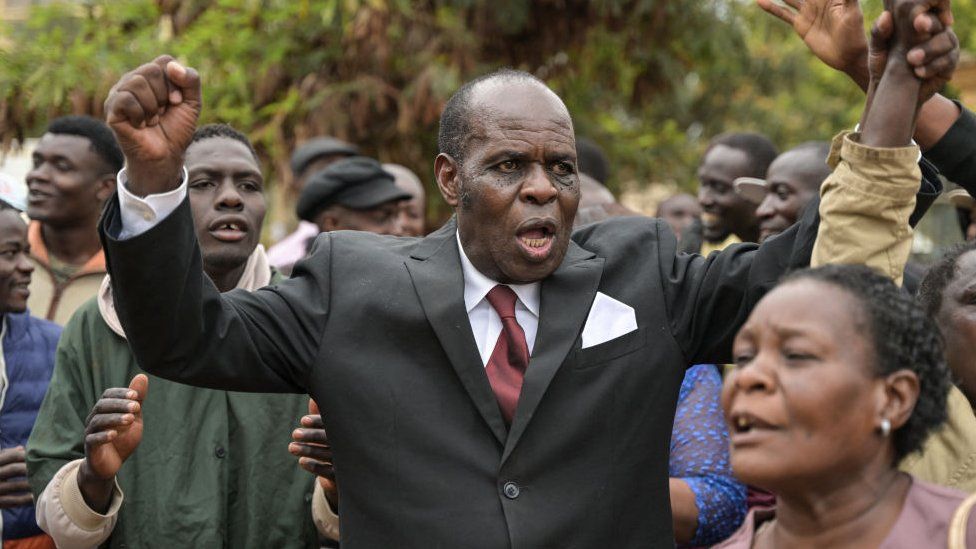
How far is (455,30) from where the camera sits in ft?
35.9

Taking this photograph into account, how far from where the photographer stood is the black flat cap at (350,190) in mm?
7176

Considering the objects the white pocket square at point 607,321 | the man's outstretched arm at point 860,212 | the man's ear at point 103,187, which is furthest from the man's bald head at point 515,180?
the man's ear at point 103,187

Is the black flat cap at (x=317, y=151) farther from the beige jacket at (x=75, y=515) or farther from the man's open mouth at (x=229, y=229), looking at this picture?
the beige jacket at (x=75, y=515)

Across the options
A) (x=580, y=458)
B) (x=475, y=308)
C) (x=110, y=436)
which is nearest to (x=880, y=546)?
(x=580, y=458)

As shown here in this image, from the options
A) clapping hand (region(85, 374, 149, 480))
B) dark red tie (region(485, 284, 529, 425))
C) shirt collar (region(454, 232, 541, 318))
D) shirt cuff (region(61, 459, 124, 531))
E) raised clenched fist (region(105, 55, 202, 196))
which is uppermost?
raised clenched fist (region(105, 55, 202, 196))

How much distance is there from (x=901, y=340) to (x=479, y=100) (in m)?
1.44

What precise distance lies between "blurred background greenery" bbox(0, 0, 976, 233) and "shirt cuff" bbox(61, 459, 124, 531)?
5.91 m

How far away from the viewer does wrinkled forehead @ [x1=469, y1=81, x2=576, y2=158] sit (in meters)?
3.65

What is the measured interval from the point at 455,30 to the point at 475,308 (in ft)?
25.0

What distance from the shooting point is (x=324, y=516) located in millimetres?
A: 4469

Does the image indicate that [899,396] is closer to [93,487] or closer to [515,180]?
[515,180]

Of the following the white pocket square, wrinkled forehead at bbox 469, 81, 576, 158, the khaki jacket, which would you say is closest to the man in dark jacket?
wrinkled forehead at bbox 469, 81, 576, 158

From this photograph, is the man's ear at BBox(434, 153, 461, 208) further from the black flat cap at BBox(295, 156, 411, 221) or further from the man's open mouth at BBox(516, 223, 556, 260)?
the black flat cap at BBox(295, 156, 411, 221)

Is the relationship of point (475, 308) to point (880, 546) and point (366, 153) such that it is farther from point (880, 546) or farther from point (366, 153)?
point (366, 153)
